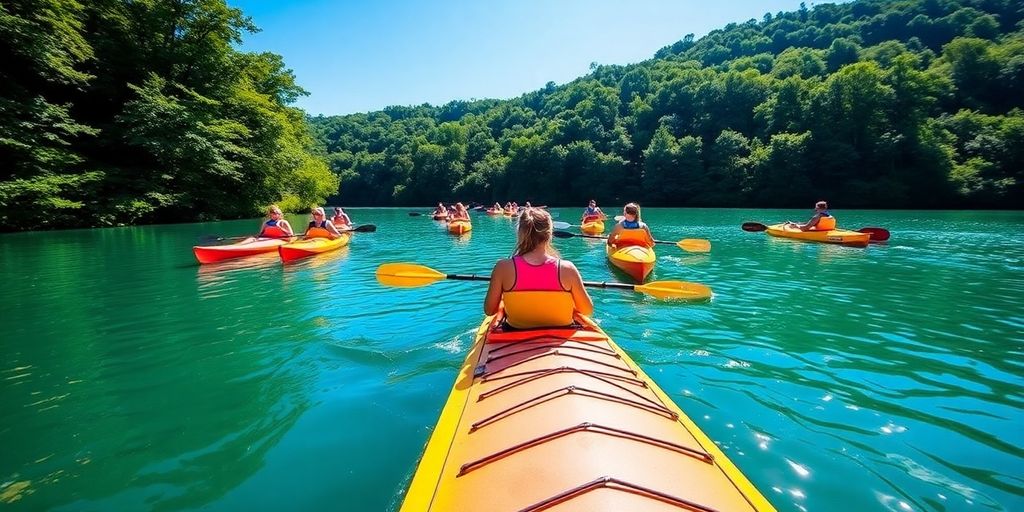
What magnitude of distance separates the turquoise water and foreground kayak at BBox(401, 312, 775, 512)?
821mm

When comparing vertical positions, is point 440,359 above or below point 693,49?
below

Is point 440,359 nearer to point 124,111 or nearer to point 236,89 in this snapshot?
point 124,111

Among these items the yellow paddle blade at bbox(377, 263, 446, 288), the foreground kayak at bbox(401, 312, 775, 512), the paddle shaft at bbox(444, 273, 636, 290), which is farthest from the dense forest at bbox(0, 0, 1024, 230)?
the foreground kayak at bbox(401, 312, 775, 512)

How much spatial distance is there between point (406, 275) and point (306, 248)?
6.30 m

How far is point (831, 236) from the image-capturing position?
14398mm

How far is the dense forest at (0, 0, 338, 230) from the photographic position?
19.9 metres

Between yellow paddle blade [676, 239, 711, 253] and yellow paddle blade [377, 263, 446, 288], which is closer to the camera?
yellow paddle blade [377, 263, 446, 288]

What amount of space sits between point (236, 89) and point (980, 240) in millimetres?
37578

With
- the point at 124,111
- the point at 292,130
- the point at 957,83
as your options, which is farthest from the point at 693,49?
the point at 124,111

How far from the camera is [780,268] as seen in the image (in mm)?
10789

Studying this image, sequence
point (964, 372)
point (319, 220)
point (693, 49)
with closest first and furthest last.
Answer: point (964, 372), point (319, 220), point (693, 49)

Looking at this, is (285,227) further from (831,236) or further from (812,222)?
(812,222)

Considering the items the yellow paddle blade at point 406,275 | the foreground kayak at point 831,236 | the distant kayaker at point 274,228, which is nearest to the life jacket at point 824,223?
the foreground kayak at point 831,236

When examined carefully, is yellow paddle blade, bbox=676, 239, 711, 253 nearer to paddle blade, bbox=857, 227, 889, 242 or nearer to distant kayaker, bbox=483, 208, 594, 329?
paddle blade, bbox=857, 227, 889, 242
